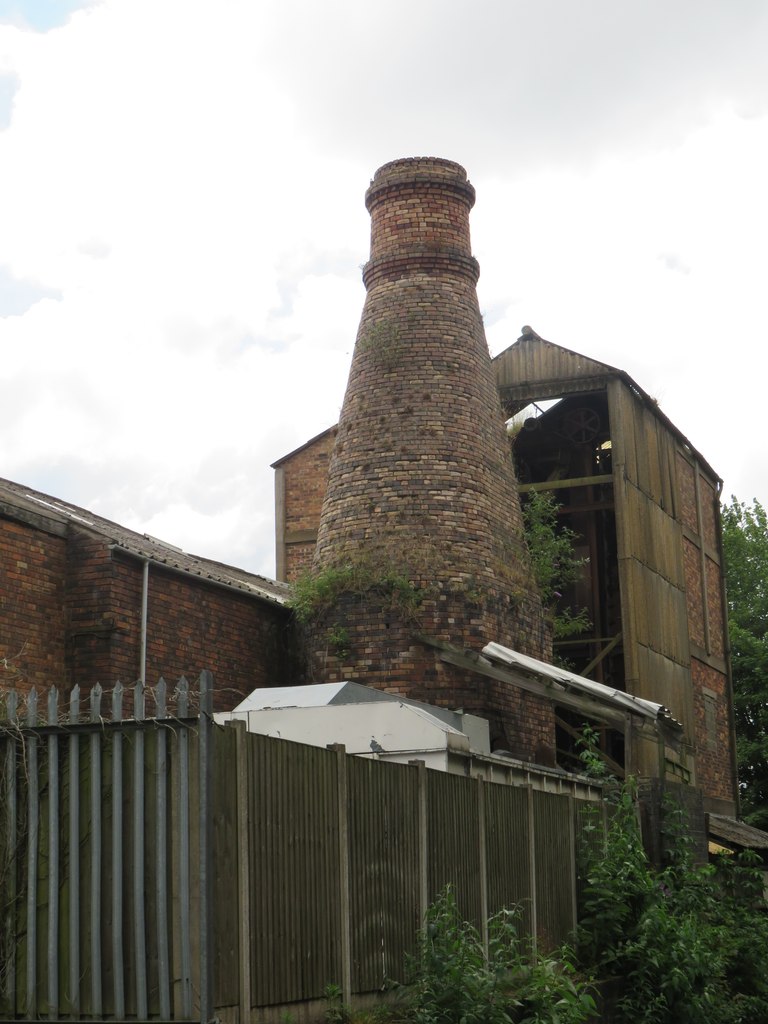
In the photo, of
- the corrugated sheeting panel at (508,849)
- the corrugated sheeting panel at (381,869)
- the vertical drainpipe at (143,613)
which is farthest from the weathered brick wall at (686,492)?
the corrugated sheeting panel at (381,869)

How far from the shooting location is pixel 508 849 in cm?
1045

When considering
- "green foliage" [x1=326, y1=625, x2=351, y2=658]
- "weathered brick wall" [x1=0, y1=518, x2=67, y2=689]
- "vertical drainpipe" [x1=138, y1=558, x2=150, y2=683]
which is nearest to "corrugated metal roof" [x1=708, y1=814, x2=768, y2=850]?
"green foliage" [x1=326, y1=625, x2=351, y2=658]

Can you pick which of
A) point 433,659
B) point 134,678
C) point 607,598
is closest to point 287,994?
point 134,678

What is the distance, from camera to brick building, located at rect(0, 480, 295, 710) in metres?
13.1

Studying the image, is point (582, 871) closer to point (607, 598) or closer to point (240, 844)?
point (240, 844)

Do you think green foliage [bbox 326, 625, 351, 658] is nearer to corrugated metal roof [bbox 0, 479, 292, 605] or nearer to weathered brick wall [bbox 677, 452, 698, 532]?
corrugated metal roof [bbox 0, 479, 292, 605]

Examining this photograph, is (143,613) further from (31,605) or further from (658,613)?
(658,613)

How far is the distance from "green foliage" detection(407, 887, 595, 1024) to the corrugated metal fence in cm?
49

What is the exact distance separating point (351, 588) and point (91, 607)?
3662 millimetres

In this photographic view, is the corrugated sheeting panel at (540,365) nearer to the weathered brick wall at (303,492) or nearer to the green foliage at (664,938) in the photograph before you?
the weathered brick wall at (303,492)

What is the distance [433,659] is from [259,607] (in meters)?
2.36

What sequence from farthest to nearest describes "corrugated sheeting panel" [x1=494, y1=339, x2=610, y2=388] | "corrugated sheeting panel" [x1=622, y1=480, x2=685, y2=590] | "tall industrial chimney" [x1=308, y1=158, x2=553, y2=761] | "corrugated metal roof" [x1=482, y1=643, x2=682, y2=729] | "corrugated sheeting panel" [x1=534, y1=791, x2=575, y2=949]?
"corrugated sheeting panel" [x1=494, y1=339, x2=610, y2=388]
"corrugated sheeting panel" [x1=622, y1=480, x2=685, y2=590]
"tall industrial chimney" [x1=308, y1=158, x2=553, y2=761]
"corrugated metal roof" [x1=482, y1=643, x2=682, y2=729]
"corrugated sheeting panel" [x1=534, y1=791, x2=575, y2=949]

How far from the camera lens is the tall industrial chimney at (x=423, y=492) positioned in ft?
52.1

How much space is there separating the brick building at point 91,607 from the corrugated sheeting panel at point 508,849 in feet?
10.7
